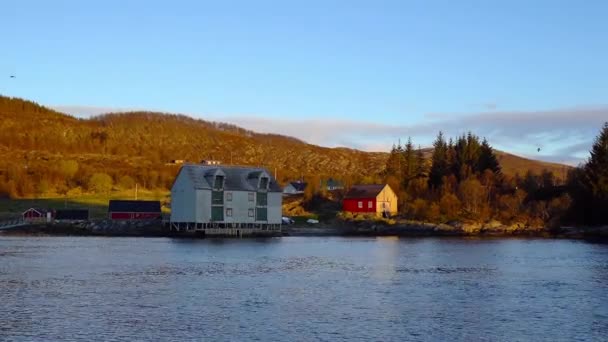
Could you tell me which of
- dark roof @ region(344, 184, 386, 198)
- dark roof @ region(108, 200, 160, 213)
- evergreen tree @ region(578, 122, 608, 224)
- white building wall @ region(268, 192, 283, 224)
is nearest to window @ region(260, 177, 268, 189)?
white building wall @ region(268, 192, 283, 224)

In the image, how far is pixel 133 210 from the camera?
96.4 m

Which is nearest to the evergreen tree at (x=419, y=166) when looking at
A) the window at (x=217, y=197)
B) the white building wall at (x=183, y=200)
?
the window at (x=217, y=197)

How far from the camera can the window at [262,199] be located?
290ft

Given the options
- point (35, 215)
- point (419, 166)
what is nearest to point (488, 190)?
point (419, 166)

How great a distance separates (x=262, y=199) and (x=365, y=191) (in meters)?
19.5

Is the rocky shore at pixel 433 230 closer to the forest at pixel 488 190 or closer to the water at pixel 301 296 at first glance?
the forest at pixel 488 190

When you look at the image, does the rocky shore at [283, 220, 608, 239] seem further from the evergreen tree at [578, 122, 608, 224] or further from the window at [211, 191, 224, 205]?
the window at [211, 191, 224, 205]

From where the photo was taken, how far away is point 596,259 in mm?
52938

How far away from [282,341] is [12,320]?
32.4ft

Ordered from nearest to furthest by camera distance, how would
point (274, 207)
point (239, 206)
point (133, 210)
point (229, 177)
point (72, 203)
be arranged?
1. point (229, 177)
2. point (239, 206)
3. point (274, 207)
4. point (133, 210)
5. point (72, 203)

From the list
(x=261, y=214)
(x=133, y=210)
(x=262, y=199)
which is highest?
(x=262, y=199)

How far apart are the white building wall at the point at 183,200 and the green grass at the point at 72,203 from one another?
59.5 feet

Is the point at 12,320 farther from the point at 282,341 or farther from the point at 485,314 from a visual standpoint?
the point at 485,314

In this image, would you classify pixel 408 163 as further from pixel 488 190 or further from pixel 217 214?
pixel 217 214
